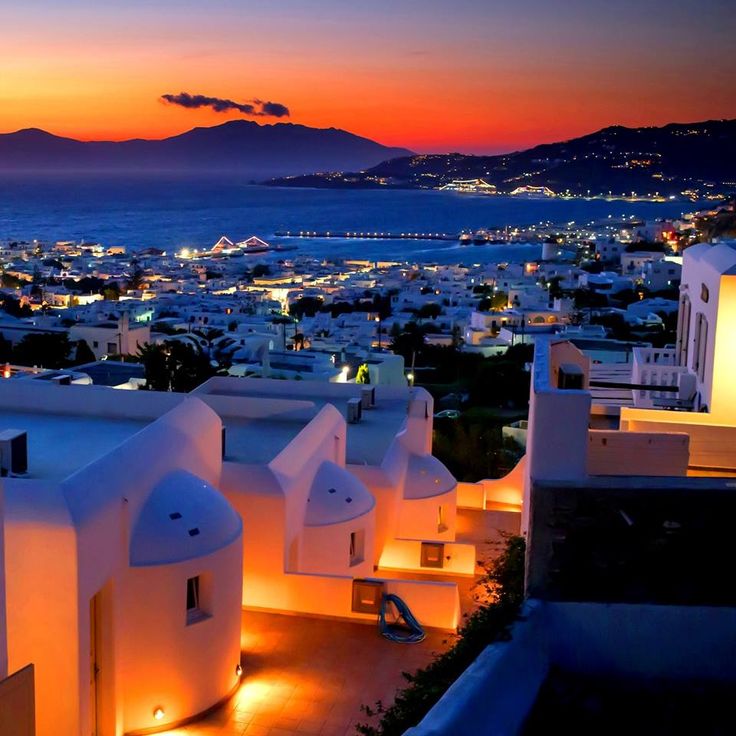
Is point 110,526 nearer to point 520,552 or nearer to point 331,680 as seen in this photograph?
point 331,680

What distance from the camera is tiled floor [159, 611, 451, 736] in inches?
338

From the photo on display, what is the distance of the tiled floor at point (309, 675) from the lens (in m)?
8.58

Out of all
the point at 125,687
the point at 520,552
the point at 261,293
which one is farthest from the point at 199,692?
the point at 261,293

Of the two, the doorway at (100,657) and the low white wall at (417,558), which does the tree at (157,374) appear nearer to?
the low white wall at (417,558)

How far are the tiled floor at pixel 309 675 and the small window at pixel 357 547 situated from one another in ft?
5.55

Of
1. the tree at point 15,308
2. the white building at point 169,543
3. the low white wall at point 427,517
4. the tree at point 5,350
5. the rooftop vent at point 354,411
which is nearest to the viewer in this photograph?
the white building at point 169,543

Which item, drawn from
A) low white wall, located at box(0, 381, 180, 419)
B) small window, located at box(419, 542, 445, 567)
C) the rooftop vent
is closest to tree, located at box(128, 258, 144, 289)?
the rooftop vent

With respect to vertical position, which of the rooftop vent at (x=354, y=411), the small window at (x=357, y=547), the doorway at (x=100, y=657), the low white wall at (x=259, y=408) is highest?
the low white wall at (x=259, y=408)

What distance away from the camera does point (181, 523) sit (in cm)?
855

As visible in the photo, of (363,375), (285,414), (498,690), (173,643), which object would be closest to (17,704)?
(173,643)

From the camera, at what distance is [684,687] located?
245 inches

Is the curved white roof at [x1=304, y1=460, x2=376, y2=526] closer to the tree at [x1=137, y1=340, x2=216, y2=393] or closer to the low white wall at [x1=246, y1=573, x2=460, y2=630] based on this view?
the low white wall at [x1=246, y1=573, x2=460, y2=630]

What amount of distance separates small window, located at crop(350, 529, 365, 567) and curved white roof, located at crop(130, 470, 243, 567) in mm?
3316

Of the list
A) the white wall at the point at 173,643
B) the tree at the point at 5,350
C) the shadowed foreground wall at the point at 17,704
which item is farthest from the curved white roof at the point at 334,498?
the tree at the point at 5,350
